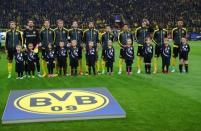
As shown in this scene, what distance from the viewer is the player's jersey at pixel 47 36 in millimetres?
15406

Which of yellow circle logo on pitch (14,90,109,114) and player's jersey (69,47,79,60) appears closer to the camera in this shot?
yellow circle logo on pitch (14,90,109,114)

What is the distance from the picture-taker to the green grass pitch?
26.9 ft

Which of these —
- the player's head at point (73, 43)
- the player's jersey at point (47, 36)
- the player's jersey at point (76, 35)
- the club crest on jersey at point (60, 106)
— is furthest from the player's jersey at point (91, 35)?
the club crest on jersey at point (60, 106)

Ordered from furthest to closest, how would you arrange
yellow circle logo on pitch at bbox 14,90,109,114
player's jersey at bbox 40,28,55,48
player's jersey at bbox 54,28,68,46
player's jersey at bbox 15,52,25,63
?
player's jersey at bbox 54,28,68,46 → player's jersey at bbox 40,28,55,48 → player's jersey at bbox 15,52,25,63 → yellow circle logo on pitch at bbox 14,90,109,114

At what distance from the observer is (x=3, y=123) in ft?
27.7

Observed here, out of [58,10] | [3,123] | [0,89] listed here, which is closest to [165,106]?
[3,123]

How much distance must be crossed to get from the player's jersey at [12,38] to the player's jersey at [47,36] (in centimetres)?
83

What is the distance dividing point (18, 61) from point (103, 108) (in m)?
6.30

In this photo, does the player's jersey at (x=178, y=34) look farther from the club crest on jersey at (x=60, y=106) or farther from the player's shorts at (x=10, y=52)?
the player's shorts at (x=10, y=52)

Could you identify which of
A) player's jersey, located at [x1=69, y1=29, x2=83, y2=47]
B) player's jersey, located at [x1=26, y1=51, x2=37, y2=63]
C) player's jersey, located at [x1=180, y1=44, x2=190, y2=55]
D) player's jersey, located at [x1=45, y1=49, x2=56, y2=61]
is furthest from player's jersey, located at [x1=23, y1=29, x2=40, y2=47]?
player's jersey, located at [x1=180, y1=44, x2=190, y2=55]

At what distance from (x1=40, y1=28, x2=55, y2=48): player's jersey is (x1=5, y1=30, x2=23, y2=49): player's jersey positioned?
Answer: 2.73 ft

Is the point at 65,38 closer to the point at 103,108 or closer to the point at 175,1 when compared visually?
the point at 103,108

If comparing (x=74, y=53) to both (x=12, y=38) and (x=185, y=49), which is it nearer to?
(x=12, y=38)

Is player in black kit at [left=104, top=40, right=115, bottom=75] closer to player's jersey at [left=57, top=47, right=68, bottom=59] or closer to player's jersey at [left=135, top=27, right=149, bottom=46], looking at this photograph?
player's jersey at [left=135, top=27, right=149, bottom=46]
